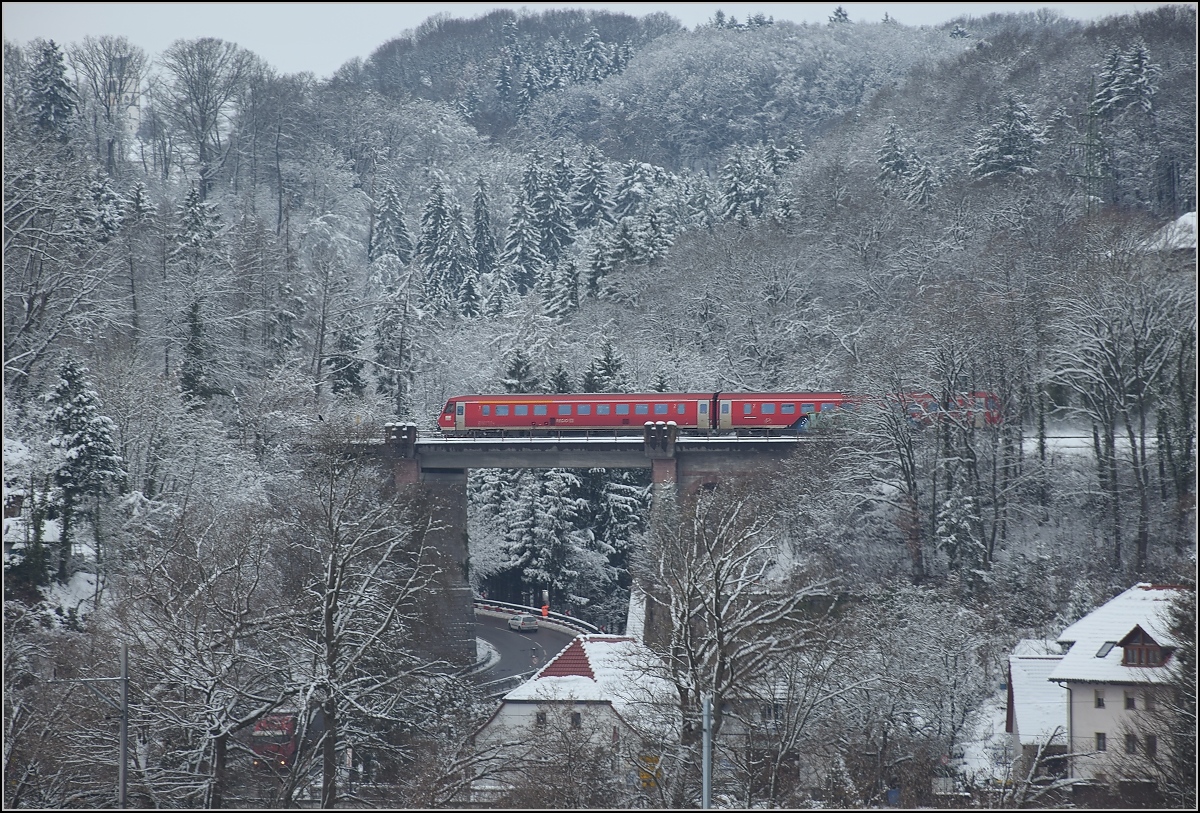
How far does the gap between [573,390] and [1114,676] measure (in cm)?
3495

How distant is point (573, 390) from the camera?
63.5 metres

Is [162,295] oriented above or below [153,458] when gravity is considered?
above

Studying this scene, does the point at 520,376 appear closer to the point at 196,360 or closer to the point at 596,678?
the point at 196,360

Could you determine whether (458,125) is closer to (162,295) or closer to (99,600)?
(162,295)

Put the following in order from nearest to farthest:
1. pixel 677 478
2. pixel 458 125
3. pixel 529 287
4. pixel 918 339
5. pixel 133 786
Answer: pixel 133 786, pixel 918 339, pixel 677 478, pixel 529 287, pixel 458 125

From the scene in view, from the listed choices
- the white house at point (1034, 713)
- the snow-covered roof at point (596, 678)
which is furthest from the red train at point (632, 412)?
the white house at point (1034, 713)

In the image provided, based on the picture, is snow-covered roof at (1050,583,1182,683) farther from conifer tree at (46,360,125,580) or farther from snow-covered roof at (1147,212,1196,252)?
conifer tree at (46,360,125,580)

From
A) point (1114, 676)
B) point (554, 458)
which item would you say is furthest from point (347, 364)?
point (1114, 676)

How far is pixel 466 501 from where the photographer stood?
54656 mm

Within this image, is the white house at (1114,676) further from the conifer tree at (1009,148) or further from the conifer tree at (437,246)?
the conifer tree at (437,246)

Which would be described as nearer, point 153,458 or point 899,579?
point 899,579

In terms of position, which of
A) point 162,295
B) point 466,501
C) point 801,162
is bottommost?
point 466,501

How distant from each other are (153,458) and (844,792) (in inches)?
1312

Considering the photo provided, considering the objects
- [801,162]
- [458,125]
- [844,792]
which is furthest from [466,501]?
[458,125]
